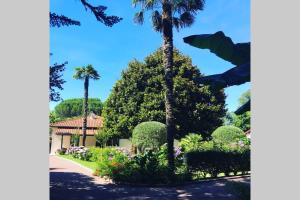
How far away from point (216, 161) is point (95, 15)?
10751 mm

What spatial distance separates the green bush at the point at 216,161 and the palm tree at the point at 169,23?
0.99 metres

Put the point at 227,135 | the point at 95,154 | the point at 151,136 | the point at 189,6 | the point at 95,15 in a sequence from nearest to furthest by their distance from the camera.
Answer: the point at 95,15, the point at 189,6, the point at 151,136, the point at 227,135, the point at 95,154

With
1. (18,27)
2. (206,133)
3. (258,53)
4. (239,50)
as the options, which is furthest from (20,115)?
(206,133)

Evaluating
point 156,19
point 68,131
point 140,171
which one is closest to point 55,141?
point 68,131

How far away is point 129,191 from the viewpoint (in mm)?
13289

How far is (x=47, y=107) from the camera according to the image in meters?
3.89

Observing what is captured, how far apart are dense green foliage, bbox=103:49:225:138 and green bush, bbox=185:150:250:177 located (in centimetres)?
1264

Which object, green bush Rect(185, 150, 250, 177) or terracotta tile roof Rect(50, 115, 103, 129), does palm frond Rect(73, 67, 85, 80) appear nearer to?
terracotta tile roof Rect(50, 115, 103, 129)

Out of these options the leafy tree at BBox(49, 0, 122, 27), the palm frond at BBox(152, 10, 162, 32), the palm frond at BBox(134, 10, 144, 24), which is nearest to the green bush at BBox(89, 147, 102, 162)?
the palm frond at BBox(134, 10, 144, 24)

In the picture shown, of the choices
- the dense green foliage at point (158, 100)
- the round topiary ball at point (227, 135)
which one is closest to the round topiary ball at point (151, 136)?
the round topiary ball at point (227, 135)

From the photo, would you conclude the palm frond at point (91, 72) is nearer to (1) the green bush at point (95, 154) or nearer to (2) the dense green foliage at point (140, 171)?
(1) the green bush at point (95, 154)

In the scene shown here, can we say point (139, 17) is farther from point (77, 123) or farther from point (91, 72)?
point (77, 123)

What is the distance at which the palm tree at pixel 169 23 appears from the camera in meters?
16.5

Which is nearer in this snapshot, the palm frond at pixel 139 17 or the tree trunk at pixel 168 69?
the tree trunk at pixel 168 69
